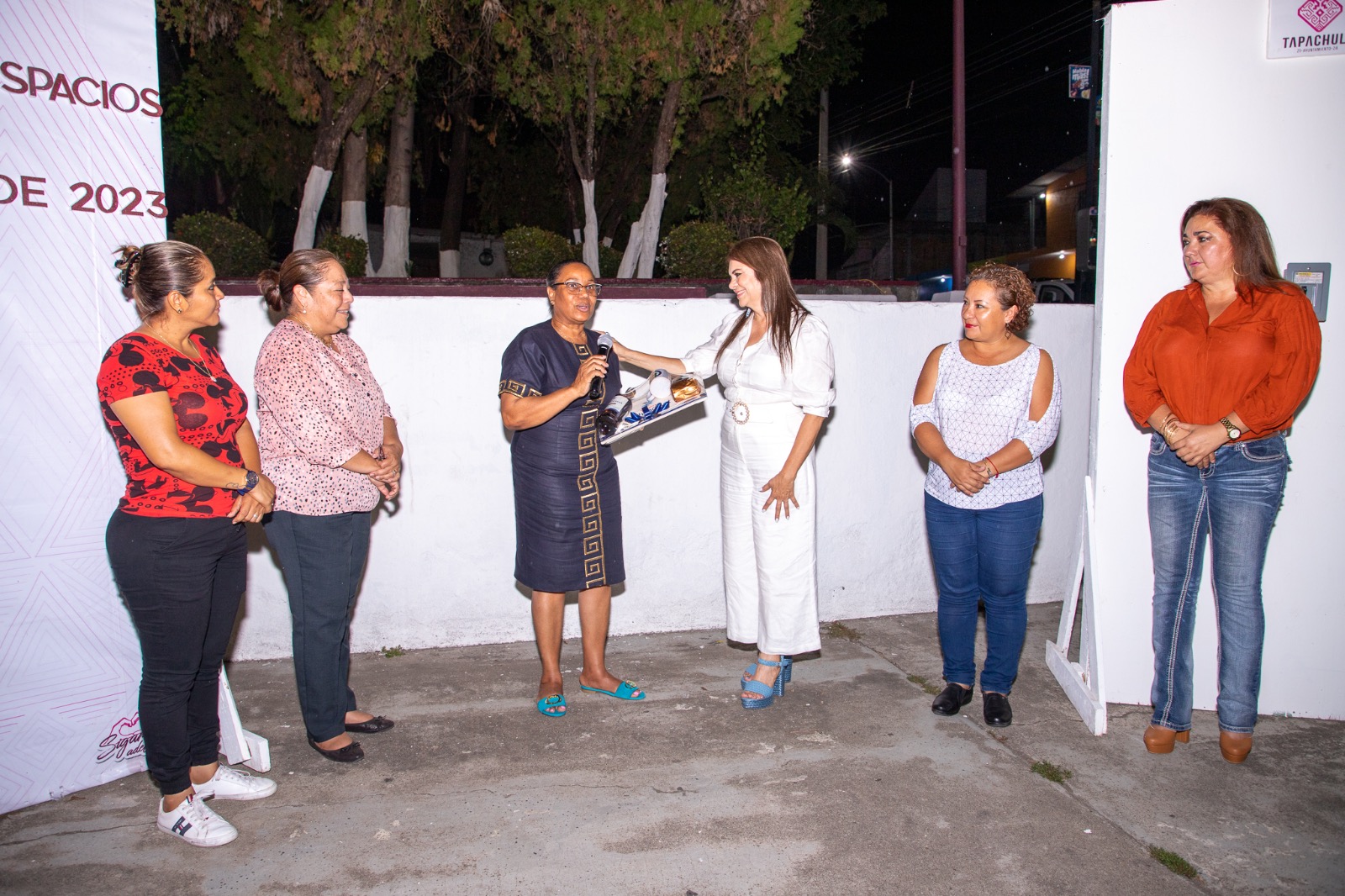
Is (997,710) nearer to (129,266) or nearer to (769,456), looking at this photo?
(769,456)

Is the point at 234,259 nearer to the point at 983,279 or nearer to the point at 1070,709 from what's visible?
the point at 983,279

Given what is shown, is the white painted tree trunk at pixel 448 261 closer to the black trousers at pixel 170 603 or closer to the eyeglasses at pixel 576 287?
the eyeglasses at pixel 576 287

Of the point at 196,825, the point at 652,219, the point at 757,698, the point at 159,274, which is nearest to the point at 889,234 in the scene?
the point at 652,219

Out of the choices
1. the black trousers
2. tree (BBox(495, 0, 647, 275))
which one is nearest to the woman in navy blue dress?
the black trousers

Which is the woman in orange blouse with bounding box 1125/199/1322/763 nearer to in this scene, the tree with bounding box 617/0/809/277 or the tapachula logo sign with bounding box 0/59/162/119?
the tapachula logo sign with bounding box 0/59/162/119

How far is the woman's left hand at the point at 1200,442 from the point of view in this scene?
3180 mm

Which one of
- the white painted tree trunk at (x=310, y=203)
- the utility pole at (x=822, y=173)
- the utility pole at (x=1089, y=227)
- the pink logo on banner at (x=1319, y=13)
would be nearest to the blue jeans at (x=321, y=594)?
the pink logo on banner at (x=1319, y=13)

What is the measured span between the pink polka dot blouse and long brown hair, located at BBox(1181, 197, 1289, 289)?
10.4ft

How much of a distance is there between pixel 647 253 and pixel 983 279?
10.3 metres

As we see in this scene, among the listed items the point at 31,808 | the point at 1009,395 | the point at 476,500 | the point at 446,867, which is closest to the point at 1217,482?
the point at 1009,395

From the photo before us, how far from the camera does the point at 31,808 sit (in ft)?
9.70

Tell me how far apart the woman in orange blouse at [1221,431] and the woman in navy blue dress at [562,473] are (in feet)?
7.01

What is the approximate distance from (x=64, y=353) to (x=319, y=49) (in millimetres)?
8925

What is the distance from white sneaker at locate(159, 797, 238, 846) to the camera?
272cm
